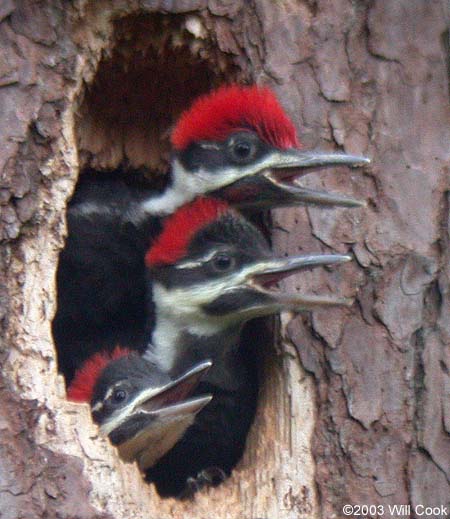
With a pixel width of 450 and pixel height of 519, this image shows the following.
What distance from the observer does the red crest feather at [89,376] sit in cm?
318

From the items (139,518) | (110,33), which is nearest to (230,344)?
(139,518)

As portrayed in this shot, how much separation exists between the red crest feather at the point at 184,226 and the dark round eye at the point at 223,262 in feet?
0.28

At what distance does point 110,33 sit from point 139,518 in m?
1.27

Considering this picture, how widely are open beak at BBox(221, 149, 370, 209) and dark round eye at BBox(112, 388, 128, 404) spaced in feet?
1.90

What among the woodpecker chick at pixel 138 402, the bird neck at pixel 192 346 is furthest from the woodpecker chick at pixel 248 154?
the woodpecker chick at pixel 138 402

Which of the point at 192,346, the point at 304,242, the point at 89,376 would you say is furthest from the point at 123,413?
the point at 304,242

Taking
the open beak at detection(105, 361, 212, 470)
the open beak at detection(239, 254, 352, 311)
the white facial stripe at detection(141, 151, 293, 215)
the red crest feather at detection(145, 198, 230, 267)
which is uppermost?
the white facial stripe at detection(141, 151, 293, 215)

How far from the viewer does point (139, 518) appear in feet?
9.12

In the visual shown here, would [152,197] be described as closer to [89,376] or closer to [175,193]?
[175,193]

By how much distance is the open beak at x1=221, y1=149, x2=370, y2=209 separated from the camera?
303 centimetres

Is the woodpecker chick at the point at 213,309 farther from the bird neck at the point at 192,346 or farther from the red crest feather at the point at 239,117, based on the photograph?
the red crest feather at the point at 239,117

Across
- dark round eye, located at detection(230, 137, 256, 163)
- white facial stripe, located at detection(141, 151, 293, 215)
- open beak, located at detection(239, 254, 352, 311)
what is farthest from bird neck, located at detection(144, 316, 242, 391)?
dark round eye, located at detection(230, 137, 256, 163)

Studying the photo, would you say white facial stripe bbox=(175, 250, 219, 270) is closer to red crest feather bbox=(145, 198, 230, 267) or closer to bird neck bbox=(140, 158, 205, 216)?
red crest feather bbox=(145, 198, 230, 267)

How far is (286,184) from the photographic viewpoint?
3.14 metres
